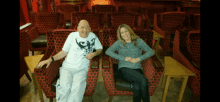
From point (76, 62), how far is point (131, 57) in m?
0.77

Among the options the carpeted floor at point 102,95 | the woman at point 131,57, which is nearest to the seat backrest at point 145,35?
the woman at point 131,57

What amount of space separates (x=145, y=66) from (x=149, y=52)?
0.90 ft

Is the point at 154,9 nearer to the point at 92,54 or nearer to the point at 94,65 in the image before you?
the point at 92,54

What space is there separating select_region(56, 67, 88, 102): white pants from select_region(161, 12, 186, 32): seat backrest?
8.87 feet

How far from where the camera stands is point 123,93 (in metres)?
1.84

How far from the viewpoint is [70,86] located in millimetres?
1675

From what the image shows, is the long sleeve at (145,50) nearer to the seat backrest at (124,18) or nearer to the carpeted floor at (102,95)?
the carpeted floor at (102,95)

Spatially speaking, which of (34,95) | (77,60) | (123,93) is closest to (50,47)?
(77,60)

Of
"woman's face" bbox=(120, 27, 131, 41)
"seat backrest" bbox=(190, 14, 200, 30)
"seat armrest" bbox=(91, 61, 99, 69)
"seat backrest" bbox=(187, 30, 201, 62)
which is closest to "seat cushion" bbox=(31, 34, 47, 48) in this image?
"seat armrest" bbox=(91, 61, 99, 69)

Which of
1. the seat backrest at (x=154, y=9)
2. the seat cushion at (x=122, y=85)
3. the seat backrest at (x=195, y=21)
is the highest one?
the seat backrest at (x=154, y=9)

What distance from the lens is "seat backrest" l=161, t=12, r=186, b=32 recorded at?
11.2 ft

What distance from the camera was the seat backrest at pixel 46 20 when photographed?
3326mm

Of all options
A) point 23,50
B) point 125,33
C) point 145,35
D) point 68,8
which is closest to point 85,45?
point 125,33
